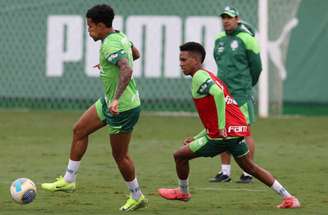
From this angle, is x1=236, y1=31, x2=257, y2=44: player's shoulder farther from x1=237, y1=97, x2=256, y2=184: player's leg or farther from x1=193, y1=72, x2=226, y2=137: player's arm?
x1=193, y1=72, x2=226, y2=137: player's arm

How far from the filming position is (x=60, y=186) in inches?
456

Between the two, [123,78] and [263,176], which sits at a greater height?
[123,78]

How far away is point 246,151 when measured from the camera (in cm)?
1073

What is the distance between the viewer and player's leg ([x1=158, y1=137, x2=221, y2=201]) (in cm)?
1062

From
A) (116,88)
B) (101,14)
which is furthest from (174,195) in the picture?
(101,14)

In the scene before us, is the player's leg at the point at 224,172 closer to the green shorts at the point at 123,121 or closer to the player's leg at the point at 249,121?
the player's leg at the point at 249,121

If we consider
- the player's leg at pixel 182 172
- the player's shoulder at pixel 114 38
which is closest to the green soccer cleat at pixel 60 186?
the player's leg at pixel 182 172

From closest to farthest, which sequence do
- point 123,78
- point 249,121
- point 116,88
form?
point 123,78, point 116,88, point 249,121

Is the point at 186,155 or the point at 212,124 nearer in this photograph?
the point at 212,124

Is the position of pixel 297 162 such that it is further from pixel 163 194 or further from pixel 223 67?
pixel 163 194

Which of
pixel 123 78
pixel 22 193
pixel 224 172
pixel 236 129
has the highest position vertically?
pixel 123 78

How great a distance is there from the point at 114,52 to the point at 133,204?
1.59m

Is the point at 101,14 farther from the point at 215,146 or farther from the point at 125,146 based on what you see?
the point at 215,146

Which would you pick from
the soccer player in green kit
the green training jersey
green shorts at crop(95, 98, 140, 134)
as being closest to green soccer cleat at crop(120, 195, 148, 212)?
the soccer player in green kit
